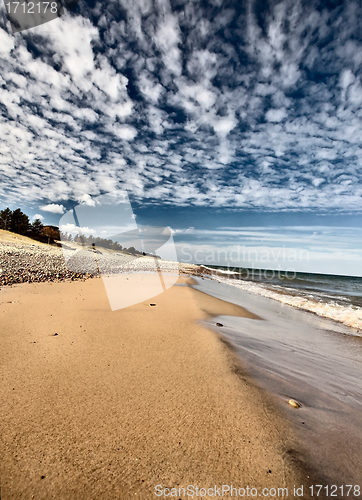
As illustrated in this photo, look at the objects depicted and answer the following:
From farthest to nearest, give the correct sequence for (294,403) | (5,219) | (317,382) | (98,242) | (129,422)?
(98,242) → (5,219) → (317,382) → (294,403) → (129,422)

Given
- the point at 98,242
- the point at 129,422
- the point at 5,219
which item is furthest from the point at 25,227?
the point at 129,422

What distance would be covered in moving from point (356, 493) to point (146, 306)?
6.62 m

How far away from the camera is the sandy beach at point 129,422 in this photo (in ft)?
5.31

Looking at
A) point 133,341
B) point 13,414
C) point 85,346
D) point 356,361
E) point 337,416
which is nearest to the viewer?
point 13,414

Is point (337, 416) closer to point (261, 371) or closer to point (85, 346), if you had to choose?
point (261, 371)

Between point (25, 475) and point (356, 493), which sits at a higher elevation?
point (25, 475)

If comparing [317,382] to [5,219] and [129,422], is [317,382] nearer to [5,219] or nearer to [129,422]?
[129,422]

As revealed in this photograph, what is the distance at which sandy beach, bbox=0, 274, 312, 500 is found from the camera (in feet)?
5.31

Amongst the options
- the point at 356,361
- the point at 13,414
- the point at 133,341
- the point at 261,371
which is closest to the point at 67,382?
the point at 13,414

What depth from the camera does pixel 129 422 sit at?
2174 mm

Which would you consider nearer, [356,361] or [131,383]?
[131,383]

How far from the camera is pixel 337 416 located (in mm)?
2674

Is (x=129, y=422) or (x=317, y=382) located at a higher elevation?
(x=129, y=422)

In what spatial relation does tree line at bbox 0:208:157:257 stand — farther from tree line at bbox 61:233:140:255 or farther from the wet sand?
the wet sand
